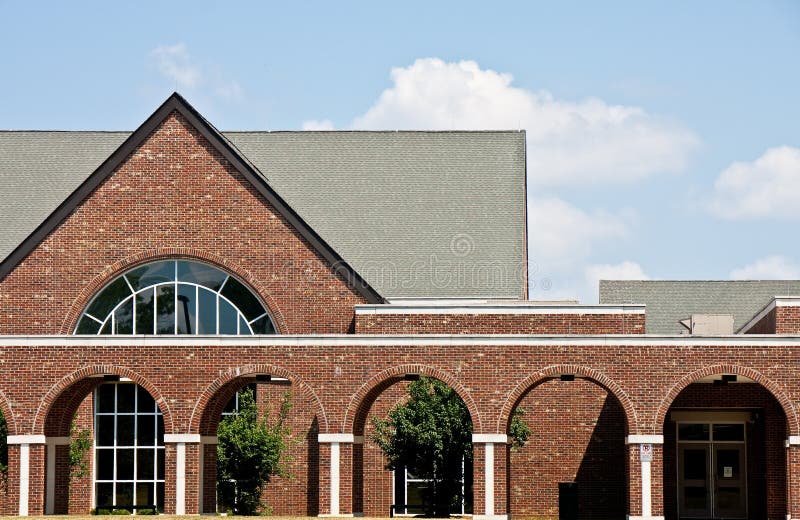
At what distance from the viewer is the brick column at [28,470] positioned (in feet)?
116

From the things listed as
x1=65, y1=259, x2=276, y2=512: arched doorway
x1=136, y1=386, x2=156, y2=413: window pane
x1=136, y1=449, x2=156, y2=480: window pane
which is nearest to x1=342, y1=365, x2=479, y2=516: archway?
x1=65, y1=259, x2=276, y2=512: arched doorway

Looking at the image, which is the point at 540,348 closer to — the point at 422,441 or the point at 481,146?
the point at 422,441

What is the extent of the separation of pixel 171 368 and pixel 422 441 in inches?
274

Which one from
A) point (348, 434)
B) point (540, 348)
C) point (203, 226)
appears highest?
point (203, 226)

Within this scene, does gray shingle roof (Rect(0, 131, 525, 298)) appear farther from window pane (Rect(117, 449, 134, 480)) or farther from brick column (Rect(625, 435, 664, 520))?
brick column (Rect(625, 435, 664, 520))

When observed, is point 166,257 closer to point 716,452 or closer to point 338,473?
point 338,473

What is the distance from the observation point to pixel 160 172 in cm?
4078

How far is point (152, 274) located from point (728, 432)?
17751 millimetres

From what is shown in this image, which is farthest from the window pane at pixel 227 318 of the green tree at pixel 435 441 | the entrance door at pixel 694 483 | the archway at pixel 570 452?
the entrance door at pixel 694 483

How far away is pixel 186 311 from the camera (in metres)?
41.1

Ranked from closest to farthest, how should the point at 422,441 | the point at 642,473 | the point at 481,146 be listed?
1. the point at 642,473
2. the point at 422,441
3. the point at 481,146

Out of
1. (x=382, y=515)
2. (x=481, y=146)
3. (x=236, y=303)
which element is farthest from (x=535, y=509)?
(x=481, y=146)

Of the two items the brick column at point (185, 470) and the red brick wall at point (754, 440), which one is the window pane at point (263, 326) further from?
the red brick wall at point (754, 440)

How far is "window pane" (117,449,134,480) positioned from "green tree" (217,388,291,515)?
3.54 m
